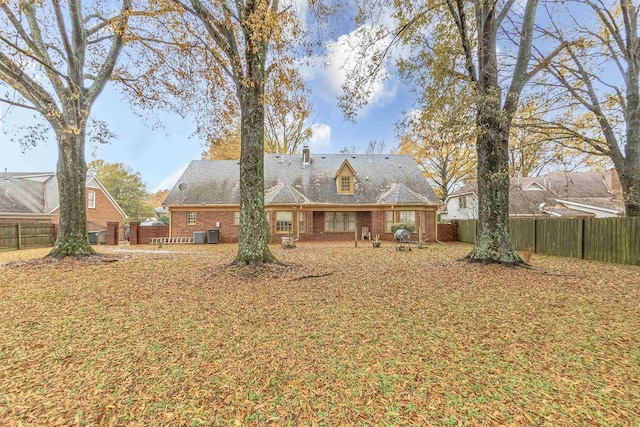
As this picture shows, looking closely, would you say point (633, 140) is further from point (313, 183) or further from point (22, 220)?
point (22, 220)

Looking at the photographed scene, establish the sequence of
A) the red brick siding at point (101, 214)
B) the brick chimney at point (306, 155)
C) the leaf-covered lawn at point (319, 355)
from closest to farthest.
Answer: the leaf-covered lawn at point (319, 355) < the brick chimney at point (306, 155) < the red brick siding at point (101, 214)

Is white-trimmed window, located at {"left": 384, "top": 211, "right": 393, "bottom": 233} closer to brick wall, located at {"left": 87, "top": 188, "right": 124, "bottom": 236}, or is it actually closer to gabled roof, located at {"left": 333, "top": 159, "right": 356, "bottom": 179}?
gabled roof, located at {"left": 333, "top": 159, "right": 356, "bottom": 179}

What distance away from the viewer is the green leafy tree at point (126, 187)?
105 feet

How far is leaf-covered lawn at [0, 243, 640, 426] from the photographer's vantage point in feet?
8.14

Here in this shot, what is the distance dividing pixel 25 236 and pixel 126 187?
734 inches

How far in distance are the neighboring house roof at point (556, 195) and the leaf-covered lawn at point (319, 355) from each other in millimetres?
20875

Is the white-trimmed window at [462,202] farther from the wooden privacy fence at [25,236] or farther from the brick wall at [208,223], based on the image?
the wooden privacy fence at [25,236]

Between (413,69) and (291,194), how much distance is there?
11.8 meters

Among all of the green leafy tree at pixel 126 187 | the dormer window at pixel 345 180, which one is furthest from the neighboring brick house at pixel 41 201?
the dormer window at pixel 345 180

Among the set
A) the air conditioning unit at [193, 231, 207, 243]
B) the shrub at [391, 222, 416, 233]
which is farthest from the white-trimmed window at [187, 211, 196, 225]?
the shrub at [391, 222, 416, 233]

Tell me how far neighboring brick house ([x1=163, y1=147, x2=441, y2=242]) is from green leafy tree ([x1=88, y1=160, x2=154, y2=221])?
16.0 metres

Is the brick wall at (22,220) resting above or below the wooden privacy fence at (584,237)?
above

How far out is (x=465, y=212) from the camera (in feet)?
87.7

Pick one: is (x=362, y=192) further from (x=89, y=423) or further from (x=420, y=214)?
(x=89, y=423)
